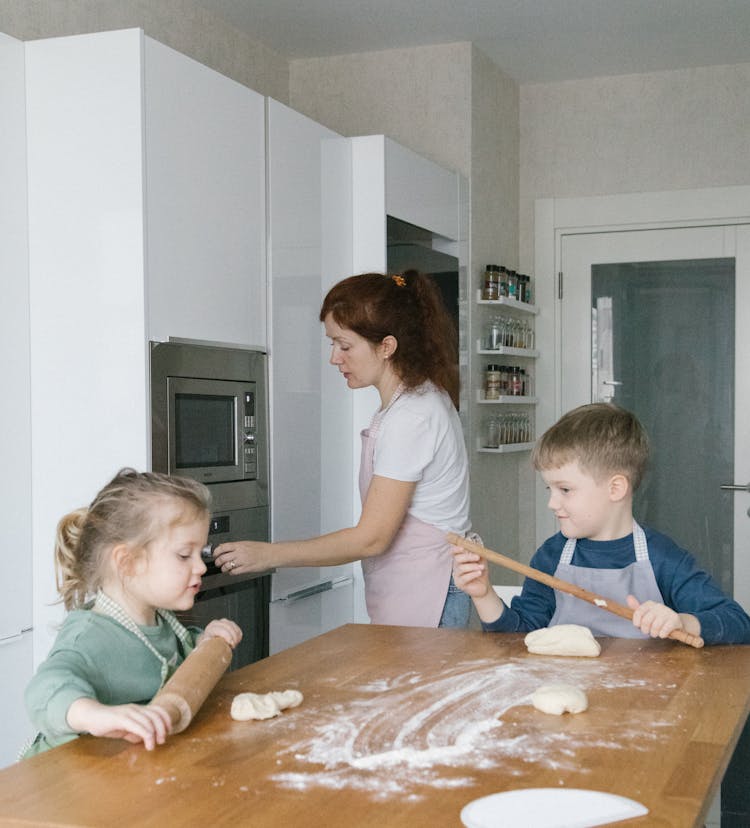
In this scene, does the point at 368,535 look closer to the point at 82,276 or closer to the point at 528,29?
the point at 82,276

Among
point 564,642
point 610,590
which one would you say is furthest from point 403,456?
point 564,642

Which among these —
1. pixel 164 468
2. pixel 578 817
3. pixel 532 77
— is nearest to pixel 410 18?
pixel 532 77

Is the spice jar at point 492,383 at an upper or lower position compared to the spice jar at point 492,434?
upper

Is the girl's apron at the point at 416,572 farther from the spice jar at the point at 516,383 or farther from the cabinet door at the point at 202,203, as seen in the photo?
the spice jar at the point at 516,383

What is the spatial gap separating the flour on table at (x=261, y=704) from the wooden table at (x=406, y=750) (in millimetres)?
11

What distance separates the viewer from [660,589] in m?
1.82

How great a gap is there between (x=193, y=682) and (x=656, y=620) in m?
0.68

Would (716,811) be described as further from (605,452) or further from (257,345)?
(257,345)

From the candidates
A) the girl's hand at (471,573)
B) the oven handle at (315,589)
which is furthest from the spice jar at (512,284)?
the girl's hand at (471,573)

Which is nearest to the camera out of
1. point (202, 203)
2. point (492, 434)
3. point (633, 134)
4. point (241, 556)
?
point (241, 556)

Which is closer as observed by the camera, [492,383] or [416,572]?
[416,572]

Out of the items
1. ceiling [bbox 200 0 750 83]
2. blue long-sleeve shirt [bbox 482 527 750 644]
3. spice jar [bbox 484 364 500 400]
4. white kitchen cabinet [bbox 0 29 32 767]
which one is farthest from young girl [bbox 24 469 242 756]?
spice jar [bbox 484 364 500 400]

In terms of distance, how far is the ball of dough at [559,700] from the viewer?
4.18 feet

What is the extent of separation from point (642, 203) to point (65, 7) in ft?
7.75
